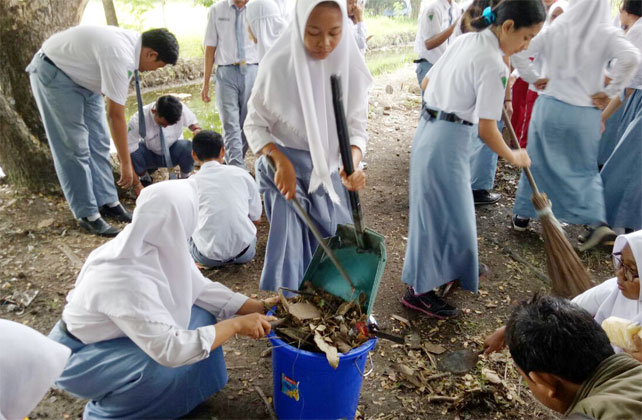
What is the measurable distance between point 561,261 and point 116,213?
366cm

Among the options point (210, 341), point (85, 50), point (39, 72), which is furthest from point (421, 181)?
point (39, 72)

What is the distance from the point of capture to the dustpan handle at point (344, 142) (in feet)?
6.73

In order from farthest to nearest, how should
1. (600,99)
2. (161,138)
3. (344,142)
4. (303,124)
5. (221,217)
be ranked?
(161,138)
(600,99)
(221,217)
(303,124)
(344,142)

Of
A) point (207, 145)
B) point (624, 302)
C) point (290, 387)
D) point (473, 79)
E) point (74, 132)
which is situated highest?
point (473, 79)

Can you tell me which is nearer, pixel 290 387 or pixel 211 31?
pixel 290 387

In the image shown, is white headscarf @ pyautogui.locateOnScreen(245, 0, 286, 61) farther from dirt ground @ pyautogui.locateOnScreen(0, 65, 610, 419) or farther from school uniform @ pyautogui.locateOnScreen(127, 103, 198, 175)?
dirt ground @ pyautogui.locateOnScreen(0, 65, 610, 419)

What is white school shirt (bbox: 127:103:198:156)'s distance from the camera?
4605mm

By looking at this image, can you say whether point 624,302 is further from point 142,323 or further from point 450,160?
point 142,323

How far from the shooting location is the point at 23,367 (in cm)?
148

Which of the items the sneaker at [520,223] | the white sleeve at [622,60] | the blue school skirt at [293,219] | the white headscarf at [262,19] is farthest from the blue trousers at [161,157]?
the white sleeve at [622,60]

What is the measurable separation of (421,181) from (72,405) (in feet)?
7.45

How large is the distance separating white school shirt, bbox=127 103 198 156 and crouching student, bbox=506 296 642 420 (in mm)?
4049

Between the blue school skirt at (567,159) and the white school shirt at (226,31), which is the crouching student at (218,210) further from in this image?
the blue school skirt at (567,159)

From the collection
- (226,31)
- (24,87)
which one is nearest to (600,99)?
(226,31)
